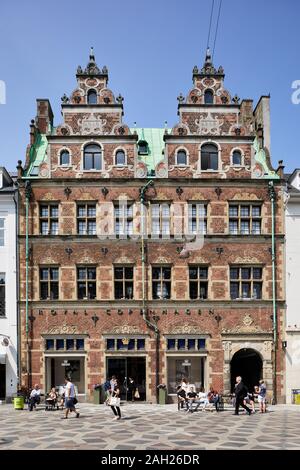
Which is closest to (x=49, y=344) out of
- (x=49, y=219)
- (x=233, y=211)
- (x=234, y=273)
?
(x=49, y=219)

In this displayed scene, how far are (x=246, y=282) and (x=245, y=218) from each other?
13.2 ft

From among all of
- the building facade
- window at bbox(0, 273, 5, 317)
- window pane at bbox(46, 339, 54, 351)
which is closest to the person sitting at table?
the building facade

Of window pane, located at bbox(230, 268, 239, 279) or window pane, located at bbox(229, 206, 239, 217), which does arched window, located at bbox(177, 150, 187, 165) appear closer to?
window pane, located at bbox(229, 206, 239, 217)

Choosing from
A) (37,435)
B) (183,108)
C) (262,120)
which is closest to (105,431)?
(37,435)

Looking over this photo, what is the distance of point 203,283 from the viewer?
96.1 feet

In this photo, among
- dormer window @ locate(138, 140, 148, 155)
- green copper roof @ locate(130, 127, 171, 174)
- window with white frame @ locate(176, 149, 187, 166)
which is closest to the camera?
window with white frame @ locate(176, 149, 187, 166)

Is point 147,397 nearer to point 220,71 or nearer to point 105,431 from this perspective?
point 105,431

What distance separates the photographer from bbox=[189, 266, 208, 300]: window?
29.1 meters

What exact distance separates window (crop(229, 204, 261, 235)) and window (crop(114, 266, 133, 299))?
691cm

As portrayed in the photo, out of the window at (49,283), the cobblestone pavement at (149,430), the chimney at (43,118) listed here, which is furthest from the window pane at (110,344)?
the chimney at (43,118)

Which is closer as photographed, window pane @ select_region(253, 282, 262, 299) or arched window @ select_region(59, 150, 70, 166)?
window pane @ select_region(253, 282, 262, 299)

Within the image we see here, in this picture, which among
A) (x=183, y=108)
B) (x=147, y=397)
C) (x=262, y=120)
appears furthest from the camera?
(x=262, y=120)

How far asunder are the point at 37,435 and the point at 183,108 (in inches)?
833

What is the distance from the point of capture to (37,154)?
103 ft
